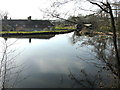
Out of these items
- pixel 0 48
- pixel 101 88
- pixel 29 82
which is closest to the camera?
pixel 0 48

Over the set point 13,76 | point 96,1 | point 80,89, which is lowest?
point 80,89

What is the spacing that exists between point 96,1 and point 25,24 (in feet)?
101

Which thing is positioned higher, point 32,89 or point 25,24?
point 25,24

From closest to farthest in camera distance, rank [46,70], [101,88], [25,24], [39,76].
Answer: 1. [101,88]
2. [39,76]
3. [46,70]
4. [25,24]

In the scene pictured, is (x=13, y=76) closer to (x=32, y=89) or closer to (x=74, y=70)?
(x=32, y=89)

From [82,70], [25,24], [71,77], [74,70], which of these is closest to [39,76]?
[71,77]

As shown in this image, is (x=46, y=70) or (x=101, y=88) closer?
(x=101, y=88)

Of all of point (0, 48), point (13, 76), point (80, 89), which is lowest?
point (80, 89)

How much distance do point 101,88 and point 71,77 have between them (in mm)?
1611

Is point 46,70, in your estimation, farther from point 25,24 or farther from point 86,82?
point 25,24

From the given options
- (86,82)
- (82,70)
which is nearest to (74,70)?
(82,70)

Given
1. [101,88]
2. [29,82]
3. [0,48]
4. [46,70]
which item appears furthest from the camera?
[46,70]

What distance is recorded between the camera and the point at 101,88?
484 centimetres

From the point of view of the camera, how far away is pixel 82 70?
6594mm
